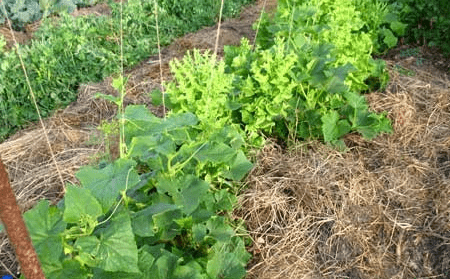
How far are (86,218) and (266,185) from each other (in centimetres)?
135

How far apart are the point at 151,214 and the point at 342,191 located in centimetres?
131

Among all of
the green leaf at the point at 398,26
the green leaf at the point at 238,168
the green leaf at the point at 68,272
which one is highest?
the green leaf at the point at 68,272

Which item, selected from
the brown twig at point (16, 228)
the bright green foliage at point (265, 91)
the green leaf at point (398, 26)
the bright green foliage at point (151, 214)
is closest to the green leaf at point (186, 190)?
the bright green foliage at point (151, 214)

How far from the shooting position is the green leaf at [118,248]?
165 cm

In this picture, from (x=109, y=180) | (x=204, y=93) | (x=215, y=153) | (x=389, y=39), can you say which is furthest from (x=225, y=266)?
(x=389, y=39)

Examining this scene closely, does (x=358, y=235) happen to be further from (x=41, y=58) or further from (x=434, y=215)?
(x=41, y=58)

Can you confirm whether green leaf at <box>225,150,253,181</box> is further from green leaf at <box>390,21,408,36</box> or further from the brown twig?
green leaf at <box>390,21,408,36</box>

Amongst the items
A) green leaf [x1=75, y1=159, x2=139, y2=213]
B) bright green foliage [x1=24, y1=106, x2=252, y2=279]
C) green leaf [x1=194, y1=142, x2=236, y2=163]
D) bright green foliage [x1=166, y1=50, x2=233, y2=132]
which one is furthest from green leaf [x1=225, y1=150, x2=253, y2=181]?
green leaf [x1=75, y1=159, x2=139, y2=213]

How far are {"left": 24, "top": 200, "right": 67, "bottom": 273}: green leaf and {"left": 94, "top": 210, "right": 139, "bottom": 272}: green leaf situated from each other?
132 mm

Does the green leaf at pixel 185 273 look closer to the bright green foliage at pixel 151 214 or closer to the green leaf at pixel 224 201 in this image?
the bright green foliage at pixel 151 214

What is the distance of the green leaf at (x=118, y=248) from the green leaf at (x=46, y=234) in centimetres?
13

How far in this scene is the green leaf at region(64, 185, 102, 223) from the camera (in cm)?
171

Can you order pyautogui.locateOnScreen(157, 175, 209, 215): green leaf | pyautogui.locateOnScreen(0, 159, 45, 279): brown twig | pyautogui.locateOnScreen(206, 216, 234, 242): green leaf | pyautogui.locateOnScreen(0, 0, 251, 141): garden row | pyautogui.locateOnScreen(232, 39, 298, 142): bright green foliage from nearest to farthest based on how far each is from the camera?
pyautogui.locateOnScreen(0, 159, 45, 279): brown twig, pyautogui.locateOnScreen(157, 175, 209, 215): green leaf, pyautogui.locateOnScreen(206, 216, 234, 242): green leaf, pyautogui.locateOnScreen(232, 39, 298, 142): bright green foliage, pyautogui.locateOnScreen(0, 0, 251, 141): garden row

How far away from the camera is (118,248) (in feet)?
5.52
